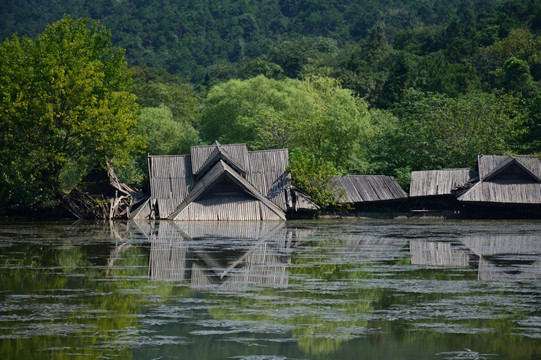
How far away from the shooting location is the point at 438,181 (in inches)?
1673

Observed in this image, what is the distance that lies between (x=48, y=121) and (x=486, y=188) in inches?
888

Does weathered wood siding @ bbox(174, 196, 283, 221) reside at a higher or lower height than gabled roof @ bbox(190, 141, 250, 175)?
lower

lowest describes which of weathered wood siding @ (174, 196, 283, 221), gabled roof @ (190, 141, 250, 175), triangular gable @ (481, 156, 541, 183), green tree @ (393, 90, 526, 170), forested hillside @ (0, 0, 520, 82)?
weathered wood siding @ (174, 196, 283, 221)

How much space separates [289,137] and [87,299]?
130 feet

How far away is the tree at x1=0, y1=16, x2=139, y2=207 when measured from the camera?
39406 mm

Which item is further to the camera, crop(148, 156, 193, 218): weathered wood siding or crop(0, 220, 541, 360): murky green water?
crop(148, 156, 193, 218): weathered wood siding

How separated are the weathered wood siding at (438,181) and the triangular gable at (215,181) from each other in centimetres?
786

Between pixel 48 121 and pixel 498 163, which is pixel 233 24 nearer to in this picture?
pixel 48 121

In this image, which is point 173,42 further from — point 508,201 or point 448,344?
point 448,344

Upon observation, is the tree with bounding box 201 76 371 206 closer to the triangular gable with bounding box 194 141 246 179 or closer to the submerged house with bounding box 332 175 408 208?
the submerged house with bounding box 332 175 408 208

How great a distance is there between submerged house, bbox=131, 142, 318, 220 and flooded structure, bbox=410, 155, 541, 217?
6.86 meters

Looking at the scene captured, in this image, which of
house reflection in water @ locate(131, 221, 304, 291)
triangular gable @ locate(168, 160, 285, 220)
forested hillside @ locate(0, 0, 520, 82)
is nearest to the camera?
house reflection in water @ locate(131, 221, 304, 291)

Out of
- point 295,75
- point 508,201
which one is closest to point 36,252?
point 508,201

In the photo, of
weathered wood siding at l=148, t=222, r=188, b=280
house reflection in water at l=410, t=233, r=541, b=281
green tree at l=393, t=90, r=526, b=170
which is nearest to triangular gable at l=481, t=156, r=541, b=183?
green tree at l=393, t=90, r=526, b=170
